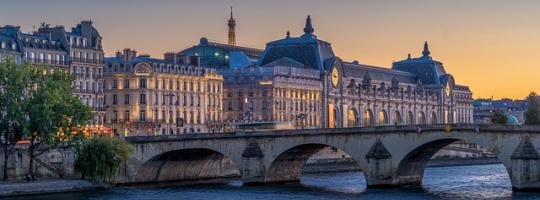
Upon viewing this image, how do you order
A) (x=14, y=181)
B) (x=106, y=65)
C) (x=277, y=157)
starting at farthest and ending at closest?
(x=106, y=65) → (x=277, y=157) → (x=14, y=181)

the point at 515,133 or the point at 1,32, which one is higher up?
the point at 1,32

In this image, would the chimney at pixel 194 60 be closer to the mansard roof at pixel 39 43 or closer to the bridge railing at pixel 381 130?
the mansard roof at pixel 39 43

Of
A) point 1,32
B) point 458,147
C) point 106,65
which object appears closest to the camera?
point 1,32

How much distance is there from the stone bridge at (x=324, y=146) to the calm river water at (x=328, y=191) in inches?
78.1

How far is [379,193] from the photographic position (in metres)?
99.9

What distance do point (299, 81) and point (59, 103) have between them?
281 ft

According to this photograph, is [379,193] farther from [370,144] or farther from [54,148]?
[54,148]

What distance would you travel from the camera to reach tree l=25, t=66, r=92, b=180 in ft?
348

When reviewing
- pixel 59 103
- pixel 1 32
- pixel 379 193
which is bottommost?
pixel 379 193

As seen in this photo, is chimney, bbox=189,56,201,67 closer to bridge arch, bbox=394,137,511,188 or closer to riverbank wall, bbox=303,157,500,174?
riverbank wall, bbox=303,157,500,174

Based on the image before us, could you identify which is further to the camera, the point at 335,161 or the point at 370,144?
the point at 335,161

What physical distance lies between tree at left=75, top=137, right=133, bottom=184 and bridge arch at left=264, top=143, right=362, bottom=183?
1411 cm

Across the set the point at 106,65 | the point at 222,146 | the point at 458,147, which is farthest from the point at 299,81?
the point at 222,146

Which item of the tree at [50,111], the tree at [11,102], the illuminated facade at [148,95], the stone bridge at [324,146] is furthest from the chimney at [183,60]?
the tree at [11,102]
